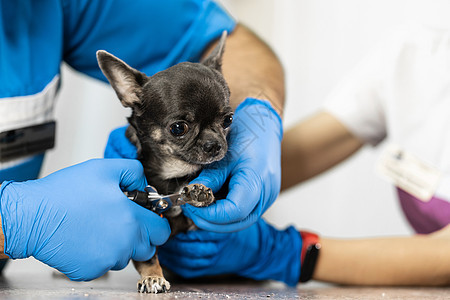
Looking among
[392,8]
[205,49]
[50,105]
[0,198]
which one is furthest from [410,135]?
[0,198]

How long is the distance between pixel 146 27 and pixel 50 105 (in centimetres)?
33

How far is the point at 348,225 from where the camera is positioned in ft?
8.01

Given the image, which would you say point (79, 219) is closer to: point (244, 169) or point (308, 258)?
point (244, 169)

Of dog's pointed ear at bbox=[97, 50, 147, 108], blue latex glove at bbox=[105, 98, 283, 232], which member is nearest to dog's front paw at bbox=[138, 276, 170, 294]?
blue latex glove at bbox=[105, 98, 283, 232]

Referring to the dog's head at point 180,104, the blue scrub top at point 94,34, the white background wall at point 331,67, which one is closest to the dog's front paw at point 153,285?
the dog's head at point 180,104

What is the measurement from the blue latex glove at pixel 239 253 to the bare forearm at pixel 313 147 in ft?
1.18

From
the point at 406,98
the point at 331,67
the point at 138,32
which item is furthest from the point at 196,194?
the point at 331,67

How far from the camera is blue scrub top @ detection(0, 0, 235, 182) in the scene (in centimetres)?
122

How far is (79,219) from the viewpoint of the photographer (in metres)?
0.89

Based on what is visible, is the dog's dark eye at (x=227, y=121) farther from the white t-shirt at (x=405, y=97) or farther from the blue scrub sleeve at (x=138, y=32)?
the white t-shirt at (x=405, y=97)

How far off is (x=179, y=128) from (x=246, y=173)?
197mm

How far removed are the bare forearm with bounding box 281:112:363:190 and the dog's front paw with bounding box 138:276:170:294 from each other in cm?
82

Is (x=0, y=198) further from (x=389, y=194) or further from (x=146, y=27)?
(x=389, y=194)

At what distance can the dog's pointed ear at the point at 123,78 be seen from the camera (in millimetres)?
855
